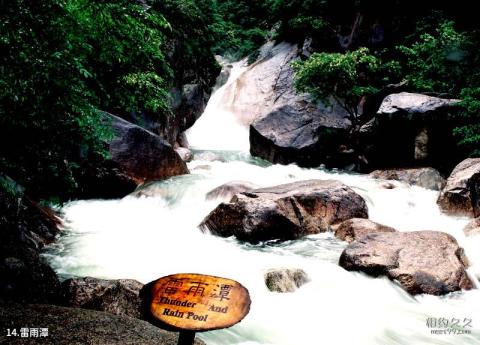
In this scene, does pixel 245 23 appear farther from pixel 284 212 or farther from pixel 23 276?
pixel 23 276

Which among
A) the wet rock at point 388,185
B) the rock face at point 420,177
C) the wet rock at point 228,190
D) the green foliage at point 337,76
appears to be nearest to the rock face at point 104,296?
the wet rock at point 228,190

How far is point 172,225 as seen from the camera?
899 cm

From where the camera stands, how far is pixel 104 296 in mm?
4043

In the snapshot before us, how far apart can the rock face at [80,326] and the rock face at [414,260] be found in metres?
3.56

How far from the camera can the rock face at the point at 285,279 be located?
17.9 ft

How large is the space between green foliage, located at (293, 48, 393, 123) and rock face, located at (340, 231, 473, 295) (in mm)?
9309

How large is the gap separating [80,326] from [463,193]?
366 inches

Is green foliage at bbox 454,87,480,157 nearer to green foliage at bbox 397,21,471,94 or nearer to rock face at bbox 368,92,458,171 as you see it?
rock face at bbox 368,92,458,171

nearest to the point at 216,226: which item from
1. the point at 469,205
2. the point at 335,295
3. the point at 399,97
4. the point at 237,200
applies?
the point at 237,200

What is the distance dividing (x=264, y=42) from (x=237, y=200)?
73.2 feet

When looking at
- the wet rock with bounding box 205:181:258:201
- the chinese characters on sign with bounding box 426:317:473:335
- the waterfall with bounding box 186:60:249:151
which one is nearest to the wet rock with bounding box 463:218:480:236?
the chinese characters on sign with bounding box 426:317:473:335

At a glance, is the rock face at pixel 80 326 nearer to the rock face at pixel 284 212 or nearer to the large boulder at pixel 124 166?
the rock face at pixel 284 212

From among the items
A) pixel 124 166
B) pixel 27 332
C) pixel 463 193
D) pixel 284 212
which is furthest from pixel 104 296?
pixel 463 193

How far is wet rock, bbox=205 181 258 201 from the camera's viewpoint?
9.62m
